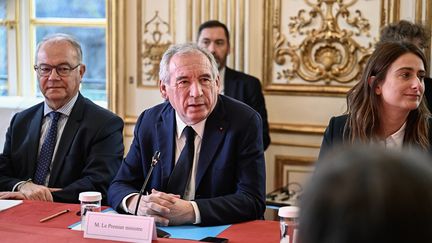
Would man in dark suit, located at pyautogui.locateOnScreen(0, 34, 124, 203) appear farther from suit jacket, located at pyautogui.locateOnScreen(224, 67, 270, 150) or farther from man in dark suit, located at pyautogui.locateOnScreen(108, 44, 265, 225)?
suit jacket, located at pyautogui.locateOnScreen(224, 67, 270, 150)

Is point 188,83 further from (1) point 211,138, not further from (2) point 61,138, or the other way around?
(2) point 61,138

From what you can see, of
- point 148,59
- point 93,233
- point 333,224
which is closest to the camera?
point 333,224

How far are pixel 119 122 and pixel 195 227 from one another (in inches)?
36.8

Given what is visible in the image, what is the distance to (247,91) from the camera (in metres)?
4.19

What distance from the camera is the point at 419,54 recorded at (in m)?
2.67

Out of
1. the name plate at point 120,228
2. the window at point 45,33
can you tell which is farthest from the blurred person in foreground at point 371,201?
the window at point 45,33

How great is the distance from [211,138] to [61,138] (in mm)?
788

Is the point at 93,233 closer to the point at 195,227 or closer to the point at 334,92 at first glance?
the point at 195,227

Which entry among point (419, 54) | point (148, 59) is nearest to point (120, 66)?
point (148, 59)

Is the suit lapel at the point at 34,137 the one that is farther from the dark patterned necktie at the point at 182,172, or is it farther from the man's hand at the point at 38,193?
the dark patterned necktie at the point at 182,172

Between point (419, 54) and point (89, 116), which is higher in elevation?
point (419, 54)

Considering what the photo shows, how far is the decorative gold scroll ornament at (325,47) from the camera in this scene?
4.23 meters

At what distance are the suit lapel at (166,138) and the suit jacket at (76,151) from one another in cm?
39

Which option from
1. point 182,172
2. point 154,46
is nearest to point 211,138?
point 182,172
